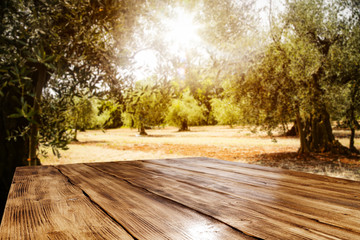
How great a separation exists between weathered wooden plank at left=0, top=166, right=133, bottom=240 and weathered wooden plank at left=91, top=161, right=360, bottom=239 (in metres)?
0.44

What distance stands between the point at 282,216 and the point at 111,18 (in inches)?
146

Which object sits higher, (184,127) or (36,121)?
(36,121)

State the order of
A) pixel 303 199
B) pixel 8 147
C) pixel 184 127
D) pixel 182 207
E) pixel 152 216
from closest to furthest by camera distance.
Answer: pixel 152 216 → pixel 182 207 → pixel 303 199 → pixel 8 147 → pixel 184 127

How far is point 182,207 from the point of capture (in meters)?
1.39

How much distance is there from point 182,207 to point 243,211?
30cm

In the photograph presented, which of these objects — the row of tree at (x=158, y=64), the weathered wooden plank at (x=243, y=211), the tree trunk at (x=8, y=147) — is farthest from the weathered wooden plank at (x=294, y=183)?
the tree trunk at (x=8, y=147)

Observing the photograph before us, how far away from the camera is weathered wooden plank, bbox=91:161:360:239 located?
1.04m

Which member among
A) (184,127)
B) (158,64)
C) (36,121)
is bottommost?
(184,127)

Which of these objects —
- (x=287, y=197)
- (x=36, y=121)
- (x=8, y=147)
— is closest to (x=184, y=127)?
(x=8, y=147)

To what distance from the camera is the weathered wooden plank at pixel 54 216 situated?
1.03 meters

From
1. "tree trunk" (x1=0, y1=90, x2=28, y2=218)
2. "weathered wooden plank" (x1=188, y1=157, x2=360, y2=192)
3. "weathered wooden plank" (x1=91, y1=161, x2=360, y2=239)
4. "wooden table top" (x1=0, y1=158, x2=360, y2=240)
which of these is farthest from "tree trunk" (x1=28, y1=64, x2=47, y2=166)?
"weathered wooden plank" (x1=188, y1=157, x2=360, y2=192)

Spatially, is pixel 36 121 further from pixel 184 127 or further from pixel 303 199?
pixel 184 127

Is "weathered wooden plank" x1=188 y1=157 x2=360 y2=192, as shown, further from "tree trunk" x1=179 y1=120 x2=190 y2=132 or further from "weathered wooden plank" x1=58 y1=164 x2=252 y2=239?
"tree trunk" x1=179 y1=120 x2=190 y2=132

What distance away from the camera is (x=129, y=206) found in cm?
140
